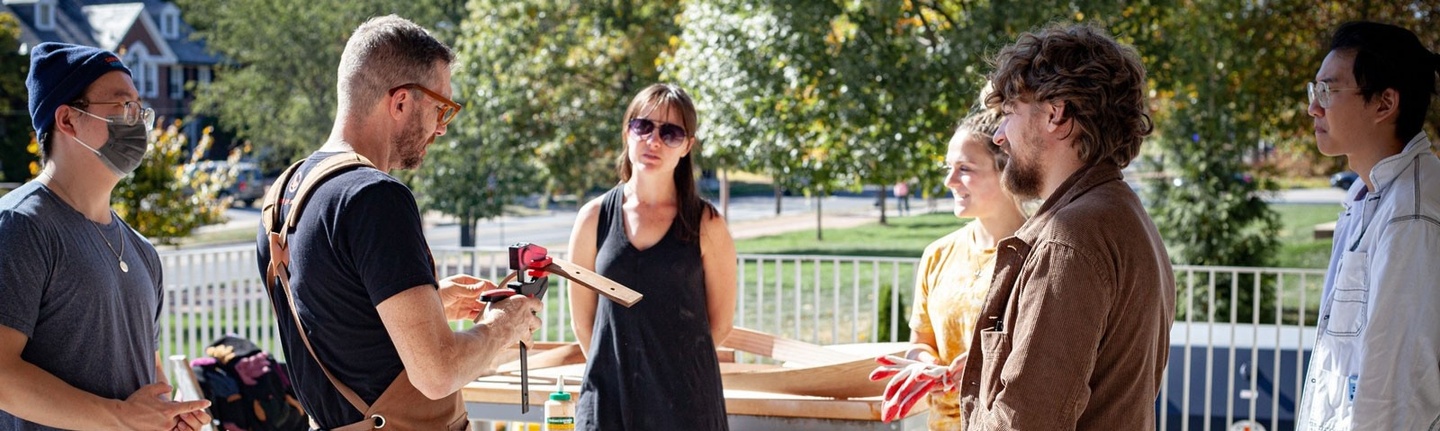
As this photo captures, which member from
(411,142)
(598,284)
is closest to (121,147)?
(411,142)

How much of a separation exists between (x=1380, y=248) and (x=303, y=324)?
7.04 ft

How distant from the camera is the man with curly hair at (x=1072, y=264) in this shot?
1811mm

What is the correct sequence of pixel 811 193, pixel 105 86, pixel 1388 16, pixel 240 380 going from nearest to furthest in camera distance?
1. pixel 105 86
2. pixel 240 380
3. pixel 811 193
4. pixel 1388 16

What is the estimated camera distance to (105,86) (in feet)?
7.81

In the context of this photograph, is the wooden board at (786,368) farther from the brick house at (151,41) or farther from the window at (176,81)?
the window at (176,81)

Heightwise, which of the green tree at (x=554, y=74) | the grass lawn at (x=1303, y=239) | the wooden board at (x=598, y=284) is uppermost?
the green tree at (x=554, y=74)

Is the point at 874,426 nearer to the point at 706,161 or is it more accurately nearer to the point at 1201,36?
the point at 1201,36

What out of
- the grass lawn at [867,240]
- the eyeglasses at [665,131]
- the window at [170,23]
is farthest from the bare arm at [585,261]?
the window at [170,23]

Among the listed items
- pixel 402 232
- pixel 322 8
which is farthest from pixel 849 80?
pixel 322 8

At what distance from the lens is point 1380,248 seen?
97.0 inches

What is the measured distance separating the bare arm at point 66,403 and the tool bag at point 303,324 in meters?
0.36

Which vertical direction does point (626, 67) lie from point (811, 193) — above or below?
above

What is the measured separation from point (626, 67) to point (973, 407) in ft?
35.6

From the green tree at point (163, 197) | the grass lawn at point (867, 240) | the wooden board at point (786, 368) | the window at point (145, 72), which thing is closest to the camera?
the wooden board at point (786, 368)
